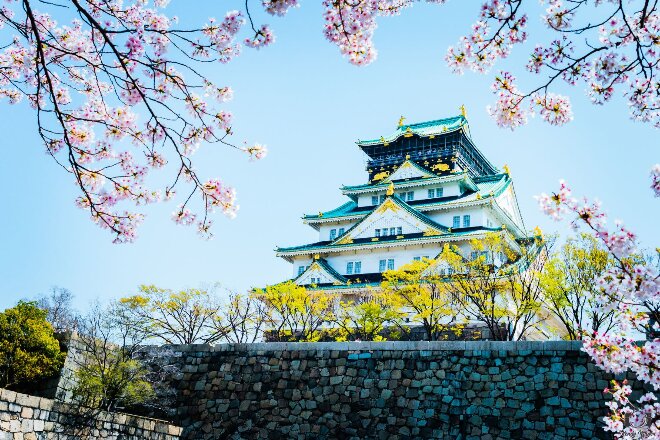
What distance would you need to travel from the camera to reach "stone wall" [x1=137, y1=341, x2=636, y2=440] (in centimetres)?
1254

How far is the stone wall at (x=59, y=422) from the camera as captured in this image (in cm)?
1004

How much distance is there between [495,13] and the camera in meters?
5.38

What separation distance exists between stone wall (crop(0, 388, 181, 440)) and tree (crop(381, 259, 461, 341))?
12.0 metres

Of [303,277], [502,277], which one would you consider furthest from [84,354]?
[303,277]

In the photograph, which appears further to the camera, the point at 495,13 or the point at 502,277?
the point at 502,277

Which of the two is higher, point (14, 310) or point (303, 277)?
point (303, 277)

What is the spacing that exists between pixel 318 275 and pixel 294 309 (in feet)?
20.0

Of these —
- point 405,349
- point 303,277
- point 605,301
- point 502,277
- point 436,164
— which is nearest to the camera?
point 605,301

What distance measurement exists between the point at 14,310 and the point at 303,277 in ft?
62.1

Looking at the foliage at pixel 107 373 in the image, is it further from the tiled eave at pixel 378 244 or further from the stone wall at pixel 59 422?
the tiled eave at pixel 378 244

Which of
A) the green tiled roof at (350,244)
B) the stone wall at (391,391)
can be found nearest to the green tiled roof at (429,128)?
the green tiled roof at (350,244)

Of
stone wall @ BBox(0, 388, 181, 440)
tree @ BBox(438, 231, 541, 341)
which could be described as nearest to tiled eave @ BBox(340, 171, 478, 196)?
tree @ BBox(438, 231, 541, 341)

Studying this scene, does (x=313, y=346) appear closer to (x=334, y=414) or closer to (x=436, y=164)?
(x=334, y=414)

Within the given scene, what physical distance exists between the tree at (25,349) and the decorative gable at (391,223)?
68.0 ft
